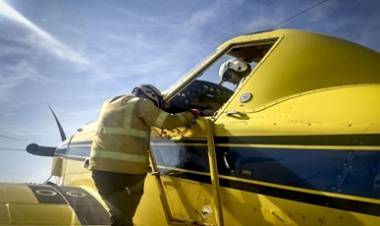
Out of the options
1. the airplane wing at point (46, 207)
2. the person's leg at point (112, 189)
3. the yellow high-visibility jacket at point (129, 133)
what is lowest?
the airplane wing at point (46, 207)

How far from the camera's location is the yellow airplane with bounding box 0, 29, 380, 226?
3.20m

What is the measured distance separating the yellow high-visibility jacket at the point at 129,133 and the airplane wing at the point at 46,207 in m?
0.77

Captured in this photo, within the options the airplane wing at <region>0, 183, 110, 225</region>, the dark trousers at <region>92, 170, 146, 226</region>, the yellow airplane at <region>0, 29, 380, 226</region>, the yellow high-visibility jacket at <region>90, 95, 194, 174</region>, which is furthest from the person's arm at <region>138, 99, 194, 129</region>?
the airplane wing at <region>0, 183, 110, 225</region>

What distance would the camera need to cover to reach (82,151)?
7.63m

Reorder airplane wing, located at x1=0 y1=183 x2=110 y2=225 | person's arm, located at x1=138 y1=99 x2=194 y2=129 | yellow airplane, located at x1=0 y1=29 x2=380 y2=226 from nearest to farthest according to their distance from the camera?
yellow airplane, located at x1=0 y1=29 x2=380 y2=226 → person's arm, located at x1=138 y1=99 x2=194 y2=129 → airplane wing, located at x1=0 y1=183 x2=110 y2=225

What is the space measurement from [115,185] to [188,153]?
0.85 m

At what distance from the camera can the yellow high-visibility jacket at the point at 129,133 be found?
14.4 ft

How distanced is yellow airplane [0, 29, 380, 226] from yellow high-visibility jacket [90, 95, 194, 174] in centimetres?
25

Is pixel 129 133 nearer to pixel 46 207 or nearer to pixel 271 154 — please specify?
pixel 46 207

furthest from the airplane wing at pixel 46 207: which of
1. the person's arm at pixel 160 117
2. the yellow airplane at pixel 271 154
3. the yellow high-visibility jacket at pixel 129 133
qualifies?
the person's arm at pixel 160 117

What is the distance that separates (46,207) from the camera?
15.9ft

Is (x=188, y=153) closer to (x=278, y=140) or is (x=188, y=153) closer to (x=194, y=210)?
(x=194, y=210)

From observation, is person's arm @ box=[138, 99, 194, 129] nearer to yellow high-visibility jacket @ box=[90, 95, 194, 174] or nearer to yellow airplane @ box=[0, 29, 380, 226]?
yellow high-visibility jacket @ box=[90, 95, 194, 174]

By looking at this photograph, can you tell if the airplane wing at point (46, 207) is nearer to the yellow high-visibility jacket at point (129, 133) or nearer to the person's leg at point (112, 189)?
the person's leg at point (112, 189)
